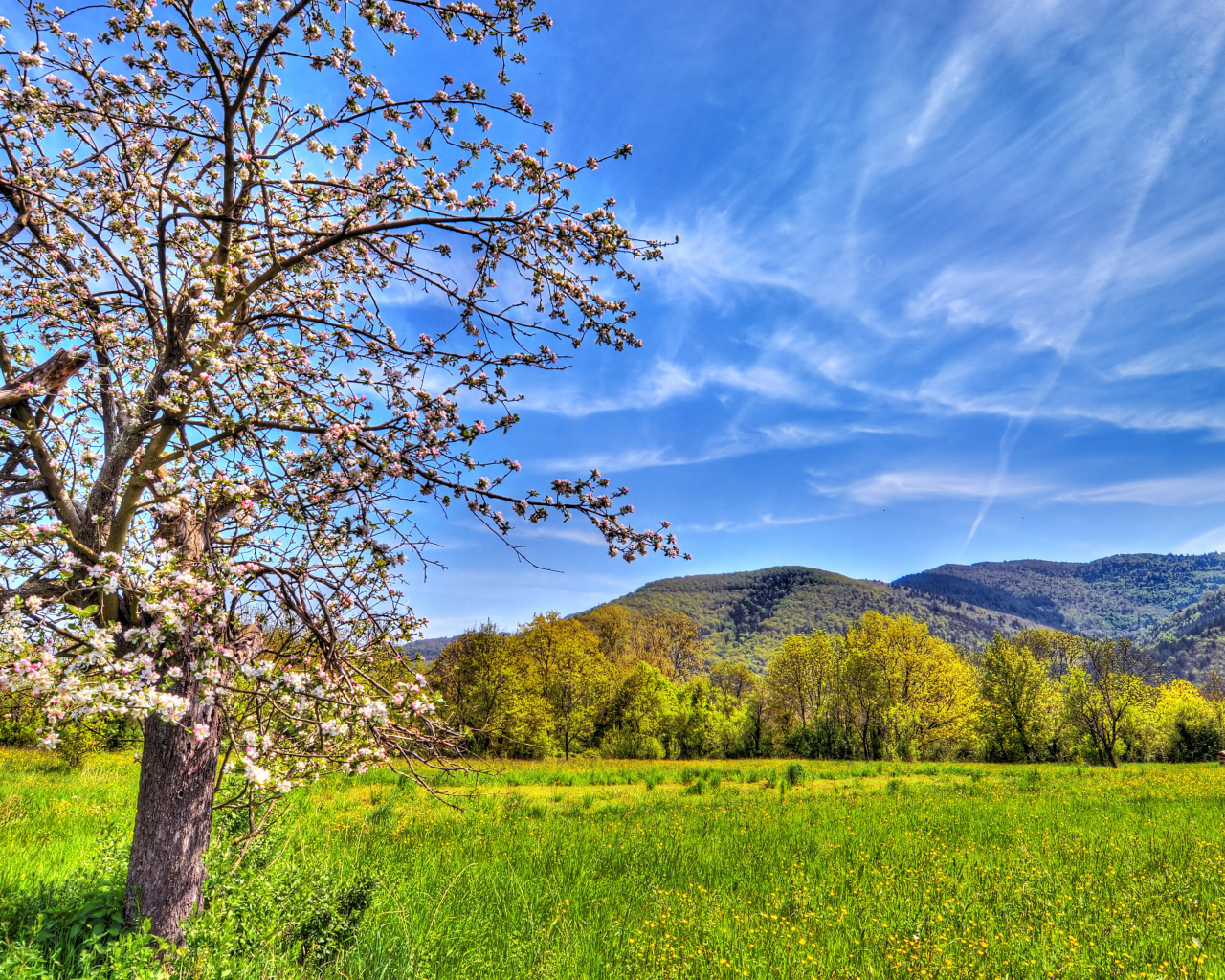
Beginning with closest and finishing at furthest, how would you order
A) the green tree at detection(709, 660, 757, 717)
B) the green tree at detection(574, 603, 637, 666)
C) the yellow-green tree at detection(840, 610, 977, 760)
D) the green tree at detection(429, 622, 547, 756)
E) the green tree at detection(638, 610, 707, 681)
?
the green tree at detection(429, 622, 547, 756)
the yellow-green tree at detection(840, 610, 977, 760)
the green tree at detection(574, 603, 637, 666)
the green tree at detection(709, 660, 757, 717)
the green tree at detection(638, 610, 707, 681)

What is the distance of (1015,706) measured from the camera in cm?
3878

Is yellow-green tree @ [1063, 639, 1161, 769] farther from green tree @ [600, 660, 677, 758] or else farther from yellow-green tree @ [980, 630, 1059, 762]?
green tree @ [600, 660, 677, 758]

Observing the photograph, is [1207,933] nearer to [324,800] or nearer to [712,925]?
[712,925]

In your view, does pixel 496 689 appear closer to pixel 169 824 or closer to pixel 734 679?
pixel 169 824

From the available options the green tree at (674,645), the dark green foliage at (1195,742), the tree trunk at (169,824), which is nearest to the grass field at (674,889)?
the tree trunk at (169,824)

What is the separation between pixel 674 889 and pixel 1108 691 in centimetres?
4454

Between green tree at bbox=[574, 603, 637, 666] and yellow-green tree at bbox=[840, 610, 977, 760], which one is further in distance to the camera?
green tree at bbox=[574, 603, 637, 666]

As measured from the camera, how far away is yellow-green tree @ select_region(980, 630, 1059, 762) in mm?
38656

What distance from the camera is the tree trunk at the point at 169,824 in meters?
4.33

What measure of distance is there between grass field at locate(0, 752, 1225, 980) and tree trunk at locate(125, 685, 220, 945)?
1.09 feet

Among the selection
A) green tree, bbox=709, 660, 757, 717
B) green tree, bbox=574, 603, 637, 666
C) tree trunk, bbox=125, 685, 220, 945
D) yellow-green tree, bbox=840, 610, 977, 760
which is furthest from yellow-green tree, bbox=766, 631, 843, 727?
tree trunk, bbox=125, 685, 220, 945

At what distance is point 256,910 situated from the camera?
509 centimetres

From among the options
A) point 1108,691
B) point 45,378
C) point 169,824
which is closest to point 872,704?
point 1108,691

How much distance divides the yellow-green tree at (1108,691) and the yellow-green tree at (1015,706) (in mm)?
1717
